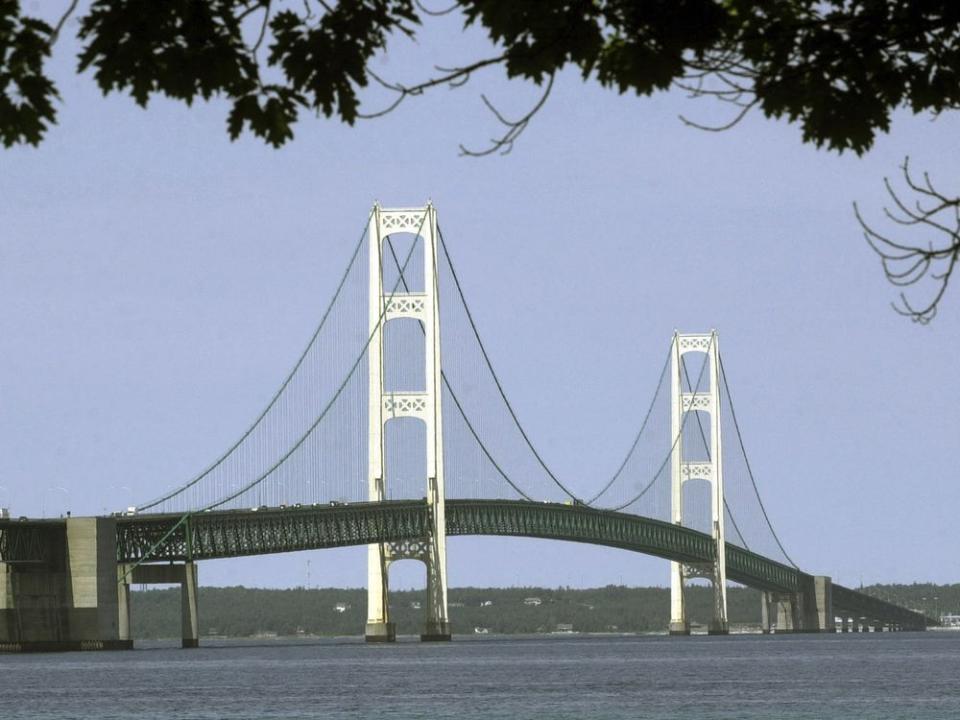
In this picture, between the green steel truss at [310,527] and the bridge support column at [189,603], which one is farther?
the bridge support column at [189,603]

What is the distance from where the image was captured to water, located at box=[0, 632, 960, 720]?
4997 cm

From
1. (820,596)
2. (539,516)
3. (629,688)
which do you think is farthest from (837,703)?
(820,596)

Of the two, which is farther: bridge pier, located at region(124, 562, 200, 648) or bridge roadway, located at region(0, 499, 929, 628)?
bridge pier, located at region(124, 562, 200, 648)

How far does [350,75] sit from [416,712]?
137 ft

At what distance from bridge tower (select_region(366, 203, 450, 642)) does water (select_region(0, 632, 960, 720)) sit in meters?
2.71

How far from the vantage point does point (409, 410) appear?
9444 centimetres

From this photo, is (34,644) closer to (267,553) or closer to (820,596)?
(267,553)

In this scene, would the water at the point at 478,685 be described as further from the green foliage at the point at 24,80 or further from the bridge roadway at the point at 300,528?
the green foliage at the point at 24,80

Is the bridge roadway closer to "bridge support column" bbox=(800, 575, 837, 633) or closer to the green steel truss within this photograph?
the green steel truss

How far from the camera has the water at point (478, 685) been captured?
4997cm

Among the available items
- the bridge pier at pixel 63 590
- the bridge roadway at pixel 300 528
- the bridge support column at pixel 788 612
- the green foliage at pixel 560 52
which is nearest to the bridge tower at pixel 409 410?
the bridge roadway at pixel 300 528

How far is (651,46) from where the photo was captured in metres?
8.06

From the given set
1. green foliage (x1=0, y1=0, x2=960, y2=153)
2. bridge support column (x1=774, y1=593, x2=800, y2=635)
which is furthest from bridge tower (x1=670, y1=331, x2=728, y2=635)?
green foliage (x1=0, y1=0, x2=960, y2=153)

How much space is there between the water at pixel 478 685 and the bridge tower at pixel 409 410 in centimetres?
→ 271
